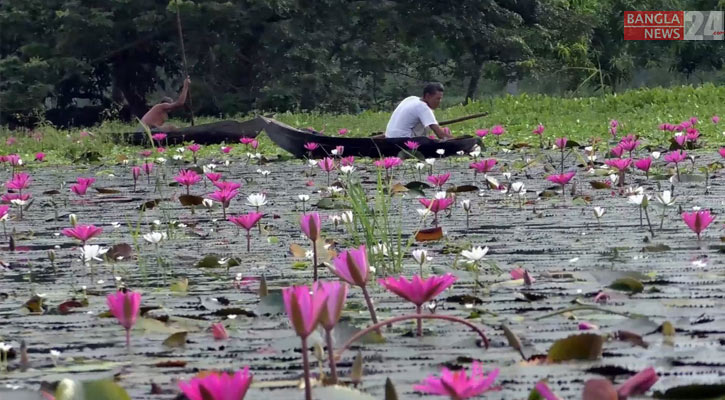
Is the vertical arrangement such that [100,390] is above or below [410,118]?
below

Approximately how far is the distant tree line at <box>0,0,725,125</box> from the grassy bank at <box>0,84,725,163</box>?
3760mm

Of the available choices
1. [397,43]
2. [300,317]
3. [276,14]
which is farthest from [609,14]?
[300,317]

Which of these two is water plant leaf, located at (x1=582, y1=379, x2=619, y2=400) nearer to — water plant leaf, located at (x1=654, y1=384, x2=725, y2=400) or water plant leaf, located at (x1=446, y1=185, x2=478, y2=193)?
water plant leaf, located at (x1=654, y1=384, x2=725, y2=400)

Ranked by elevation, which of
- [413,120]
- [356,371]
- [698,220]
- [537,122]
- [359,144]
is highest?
[537,122]

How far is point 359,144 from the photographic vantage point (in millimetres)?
9930

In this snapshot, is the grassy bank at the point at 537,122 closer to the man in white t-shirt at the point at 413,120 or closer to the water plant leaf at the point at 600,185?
the man in white t-shirt at the point at 413,120

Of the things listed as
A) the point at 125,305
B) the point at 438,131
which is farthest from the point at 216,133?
the point at 125,305

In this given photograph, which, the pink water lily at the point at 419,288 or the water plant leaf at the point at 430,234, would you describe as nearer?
the pink water lily at the point at 419,288

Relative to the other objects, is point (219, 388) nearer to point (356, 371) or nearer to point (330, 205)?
point (356, 371)

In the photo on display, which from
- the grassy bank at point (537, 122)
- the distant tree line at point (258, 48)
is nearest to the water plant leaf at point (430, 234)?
the grassy bank at point (537, 122)

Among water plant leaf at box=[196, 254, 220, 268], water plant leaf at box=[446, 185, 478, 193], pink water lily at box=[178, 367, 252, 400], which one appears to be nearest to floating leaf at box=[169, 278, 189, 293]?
water plant leaf at box=[196, 254, 220, 268]

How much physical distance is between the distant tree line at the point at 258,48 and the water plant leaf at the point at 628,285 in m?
22.4

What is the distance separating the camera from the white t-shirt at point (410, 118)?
10.3 m

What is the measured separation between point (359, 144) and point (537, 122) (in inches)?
264
